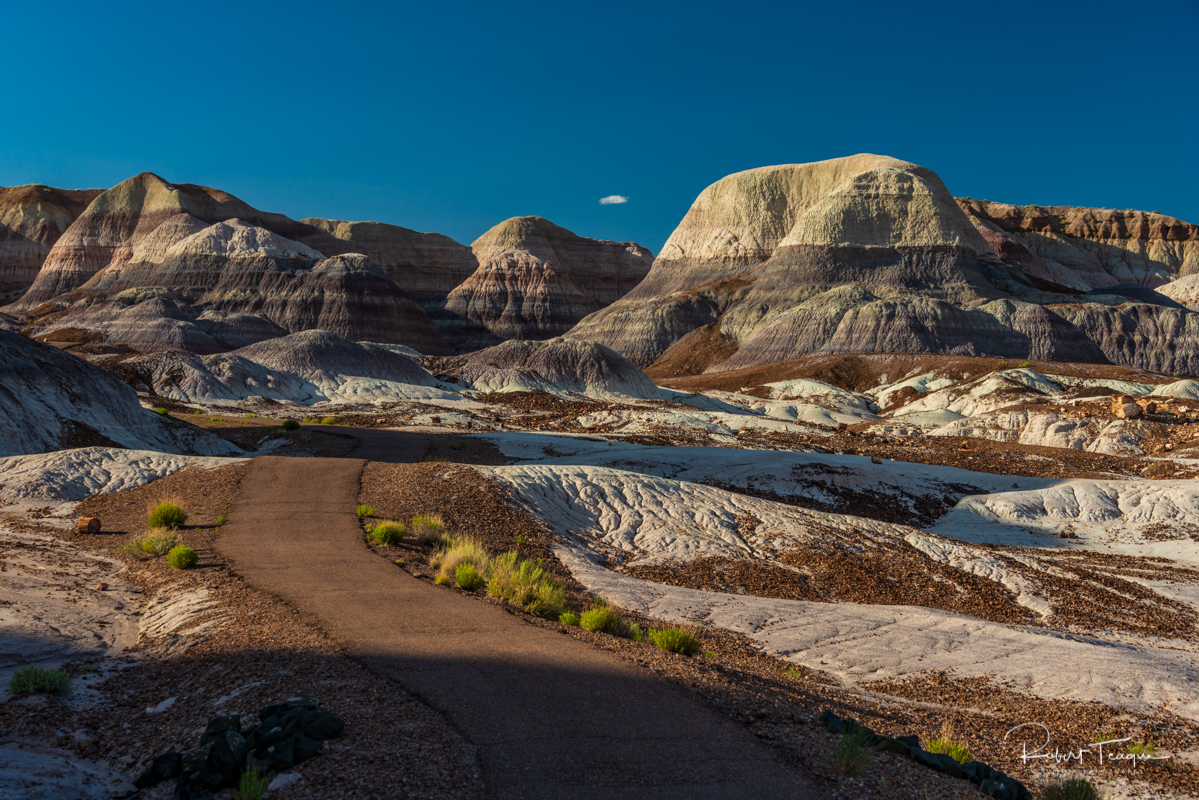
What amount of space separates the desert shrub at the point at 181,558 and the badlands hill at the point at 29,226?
138 metres

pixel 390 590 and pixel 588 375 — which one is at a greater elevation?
pixel 588 375

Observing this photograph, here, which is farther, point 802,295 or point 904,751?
point 802,295

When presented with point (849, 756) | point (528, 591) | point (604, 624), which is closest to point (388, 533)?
point (528, 591)

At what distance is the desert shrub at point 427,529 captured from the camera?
13.4m

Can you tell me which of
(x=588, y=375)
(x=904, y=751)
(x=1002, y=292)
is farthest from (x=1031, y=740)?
(x=1002, y=292)

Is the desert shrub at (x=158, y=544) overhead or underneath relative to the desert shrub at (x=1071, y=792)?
underneath

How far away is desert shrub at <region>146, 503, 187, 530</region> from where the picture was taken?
13.2m

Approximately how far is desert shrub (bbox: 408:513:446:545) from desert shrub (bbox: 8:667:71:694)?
6.95 m

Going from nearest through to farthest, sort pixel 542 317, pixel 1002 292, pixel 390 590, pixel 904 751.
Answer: pixel 904 751 < pixel 390 590 < pixel 1002 292 < pixel 542 317

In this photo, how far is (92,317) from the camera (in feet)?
268

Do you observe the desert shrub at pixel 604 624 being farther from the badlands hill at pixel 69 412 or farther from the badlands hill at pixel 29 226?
the badlands hill at pixel 29 226

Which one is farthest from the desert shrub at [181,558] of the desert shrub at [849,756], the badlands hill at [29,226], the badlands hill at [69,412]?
the badlands hill at [29,226]

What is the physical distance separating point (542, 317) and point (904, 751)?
119135mm

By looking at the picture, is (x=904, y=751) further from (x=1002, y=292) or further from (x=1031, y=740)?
(x=1002, y=292)
